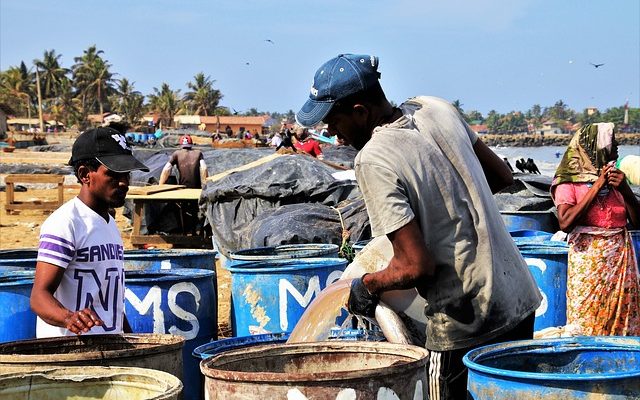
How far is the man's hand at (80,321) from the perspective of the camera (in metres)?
3.34

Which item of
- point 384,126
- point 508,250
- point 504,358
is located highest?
point 384,126

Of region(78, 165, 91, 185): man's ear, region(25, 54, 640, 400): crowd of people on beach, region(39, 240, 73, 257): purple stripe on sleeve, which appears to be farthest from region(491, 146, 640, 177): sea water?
region(39, 240, 73, 257): purple stripe on sleeve

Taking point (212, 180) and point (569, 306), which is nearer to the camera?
point (569, 306)

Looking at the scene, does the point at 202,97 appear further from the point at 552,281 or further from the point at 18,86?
the point at 552,281

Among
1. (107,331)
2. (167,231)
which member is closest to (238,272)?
(107,331)

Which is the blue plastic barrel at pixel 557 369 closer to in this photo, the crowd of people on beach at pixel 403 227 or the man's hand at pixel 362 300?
the crowd of people on beach at pixel 403 227

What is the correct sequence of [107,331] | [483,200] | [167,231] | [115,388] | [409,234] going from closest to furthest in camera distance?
[115,388], [409,234], [483,200], [107,331], [167,231]

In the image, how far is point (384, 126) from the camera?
306 centimetres

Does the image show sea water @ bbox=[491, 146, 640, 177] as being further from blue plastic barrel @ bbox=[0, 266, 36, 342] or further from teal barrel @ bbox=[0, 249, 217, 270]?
blue plastic barrel @ bbox=[0, 266, 36, 342]

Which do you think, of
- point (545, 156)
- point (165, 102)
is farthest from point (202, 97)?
point (545, 156)

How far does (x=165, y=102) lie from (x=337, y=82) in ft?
311

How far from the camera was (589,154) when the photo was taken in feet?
17.8

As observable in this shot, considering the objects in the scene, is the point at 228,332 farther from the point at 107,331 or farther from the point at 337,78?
the point at 337,78

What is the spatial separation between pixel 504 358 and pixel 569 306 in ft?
8.65
